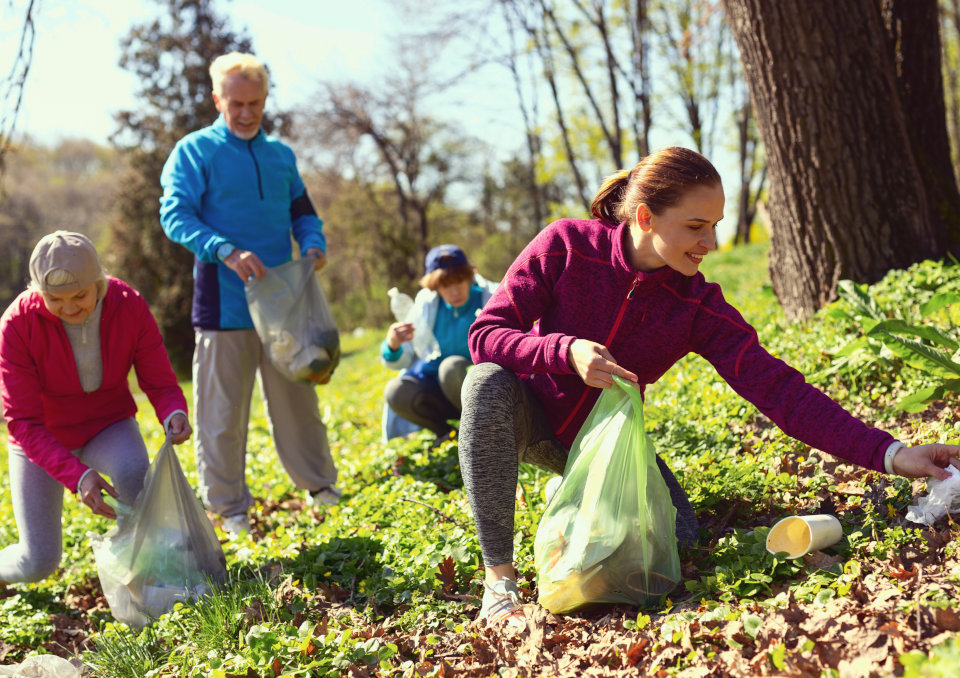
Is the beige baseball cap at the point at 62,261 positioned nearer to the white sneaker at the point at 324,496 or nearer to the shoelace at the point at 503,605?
the white sneaker at the point at 324,496

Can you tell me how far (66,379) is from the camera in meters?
3.09

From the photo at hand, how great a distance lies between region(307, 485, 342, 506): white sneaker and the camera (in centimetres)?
413

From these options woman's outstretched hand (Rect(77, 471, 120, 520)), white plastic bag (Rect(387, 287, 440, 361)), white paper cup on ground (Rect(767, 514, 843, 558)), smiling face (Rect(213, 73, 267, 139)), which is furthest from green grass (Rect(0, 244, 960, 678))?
smiling face (Rect(213, 73, 267, 139))

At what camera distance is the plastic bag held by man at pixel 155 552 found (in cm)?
297

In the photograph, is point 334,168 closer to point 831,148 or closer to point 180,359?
point 180,359

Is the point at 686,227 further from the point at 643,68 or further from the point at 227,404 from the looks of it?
the point at 643,68

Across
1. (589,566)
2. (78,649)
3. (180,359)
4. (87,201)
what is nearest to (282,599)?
(78,649)

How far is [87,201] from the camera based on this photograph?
124 feet

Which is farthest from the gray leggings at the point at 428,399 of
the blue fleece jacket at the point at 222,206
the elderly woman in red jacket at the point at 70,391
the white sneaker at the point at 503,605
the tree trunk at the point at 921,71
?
the tree trunk at the point at 921,71

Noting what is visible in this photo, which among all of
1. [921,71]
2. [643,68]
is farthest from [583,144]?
[921,71]

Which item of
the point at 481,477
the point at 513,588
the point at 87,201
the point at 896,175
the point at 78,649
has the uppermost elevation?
the point at 87,201

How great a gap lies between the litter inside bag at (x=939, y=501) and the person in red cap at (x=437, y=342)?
2.43 meters

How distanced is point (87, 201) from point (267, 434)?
120 ft

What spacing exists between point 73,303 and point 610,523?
2108 mm
